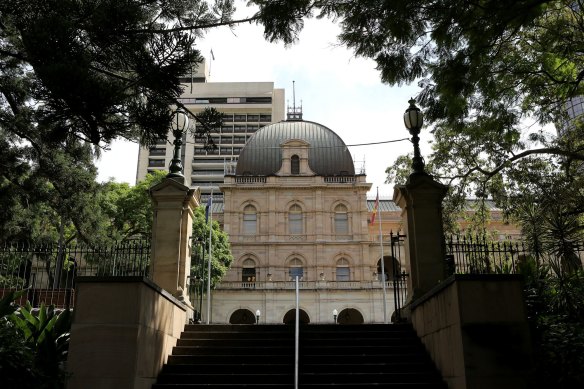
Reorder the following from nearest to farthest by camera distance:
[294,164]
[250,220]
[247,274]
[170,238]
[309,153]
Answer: [170,238], [247,274], [250,220], [294,164], [309,153]

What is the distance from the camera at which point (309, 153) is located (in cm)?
4872

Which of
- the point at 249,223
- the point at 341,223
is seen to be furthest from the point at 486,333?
the point at 249,223

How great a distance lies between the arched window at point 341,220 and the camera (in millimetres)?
46375

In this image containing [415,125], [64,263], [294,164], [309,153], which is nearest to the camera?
[415,125]

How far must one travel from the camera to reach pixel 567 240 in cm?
1087

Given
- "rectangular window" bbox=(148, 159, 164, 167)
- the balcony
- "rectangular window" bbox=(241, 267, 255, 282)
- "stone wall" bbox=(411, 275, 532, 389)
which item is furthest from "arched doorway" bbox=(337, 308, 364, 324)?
"rectangular window" bbox=(148, 159, 164, 167)

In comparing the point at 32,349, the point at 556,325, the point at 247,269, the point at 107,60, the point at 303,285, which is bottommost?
the point at 32,349

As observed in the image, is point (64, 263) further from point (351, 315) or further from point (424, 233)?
point (351, 315)

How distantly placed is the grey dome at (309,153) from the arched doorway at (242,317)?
12.6 metres

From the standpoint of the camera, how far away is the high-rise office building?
3258 inches

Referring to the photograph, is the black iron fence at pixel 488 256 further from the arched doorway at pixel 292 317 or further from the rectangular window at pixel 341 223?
the rectangular window at pixel 341 223

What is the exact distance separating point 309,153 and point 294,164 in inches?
67.8

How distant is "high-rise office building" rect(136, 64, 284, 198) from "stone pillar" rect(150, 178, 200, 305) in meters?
71.0

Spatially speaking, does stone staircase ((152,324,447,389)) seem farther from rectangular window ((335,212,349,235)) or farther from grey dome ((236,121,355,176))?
grey dome ((236,121,355,176))
